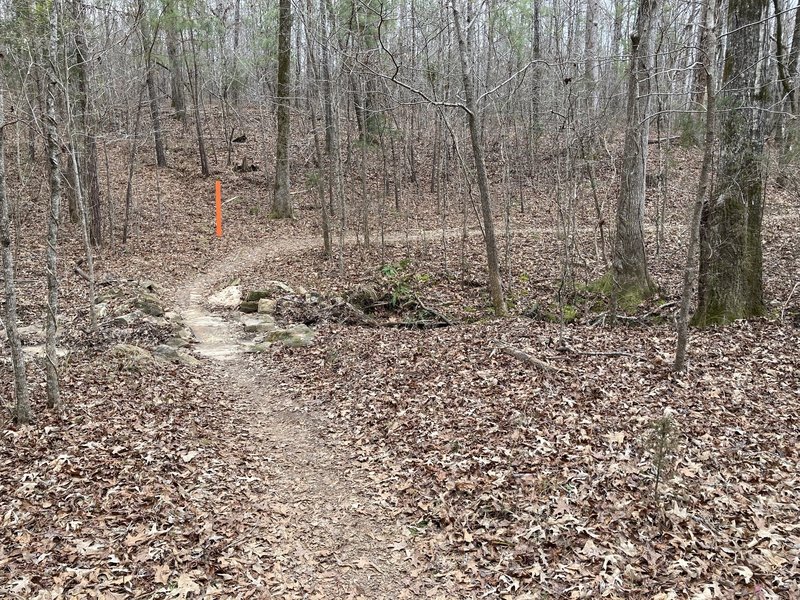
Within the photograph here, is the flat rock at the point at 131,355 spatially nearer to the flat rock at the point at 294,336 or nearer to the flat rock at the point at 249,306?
the flat rock at the point at 294,336

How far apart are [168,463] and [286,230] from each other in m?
16.1

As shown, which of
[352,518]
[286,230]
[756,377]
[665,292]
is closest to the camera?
[352,518]

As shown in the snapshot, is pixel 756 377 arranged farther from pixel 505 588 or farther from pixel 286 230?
pixel 286 230

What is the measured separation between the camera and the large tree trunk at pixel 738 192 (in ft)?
25.2

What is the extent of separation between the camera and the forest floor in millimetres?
4266

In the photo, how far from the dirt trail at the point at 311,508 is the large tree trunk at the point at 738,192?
5.98m

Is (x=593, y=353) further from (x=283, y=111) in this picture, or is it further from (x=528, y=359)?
(x=283, y=111)

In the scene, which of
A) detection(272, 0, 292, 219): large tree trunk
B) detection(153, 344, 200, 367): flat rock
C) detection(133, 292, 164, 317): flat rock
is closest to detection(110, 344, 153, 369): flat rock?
detection(153, 344, 200, 367): flat rock

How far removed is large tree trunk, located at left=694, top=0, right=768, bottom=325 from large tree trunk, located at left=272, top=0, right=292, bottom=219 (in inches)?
527

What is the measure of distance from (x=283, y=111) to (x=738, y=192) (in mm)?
16608

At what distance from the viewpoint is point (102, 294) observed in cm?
1294

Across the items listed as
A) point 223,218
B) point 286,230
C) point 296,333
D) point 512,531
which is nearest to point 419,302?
point 296,333

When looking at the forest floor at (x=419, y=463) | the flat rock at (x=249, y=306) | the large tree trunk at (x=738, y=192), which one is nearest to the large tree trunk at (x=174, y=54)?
the flat rock at (x=249, y=306)

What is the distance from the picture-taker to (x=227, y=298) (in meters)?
13.4
